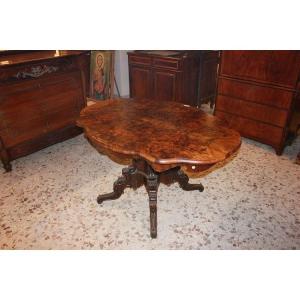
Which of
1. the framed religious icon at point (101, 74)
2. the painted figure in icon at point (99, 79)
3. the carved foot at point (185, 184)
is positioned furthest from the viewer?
the painted figure in icon at point (99, 79)

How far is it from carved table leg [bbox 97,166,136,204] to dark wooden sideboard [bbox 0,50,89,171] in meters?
1.32

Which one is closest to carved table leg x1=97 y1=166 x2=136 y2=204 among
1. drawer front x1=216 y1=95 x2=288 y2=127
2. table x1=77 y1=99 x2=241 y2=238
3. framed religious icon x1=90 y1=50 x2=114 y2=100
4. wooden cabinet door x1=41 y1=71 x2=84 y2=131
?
table x1=77 y1=99 x2=241 y2=238

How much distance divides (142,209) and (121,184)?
0.33 metres

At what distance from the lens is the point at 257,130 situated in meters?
3.52

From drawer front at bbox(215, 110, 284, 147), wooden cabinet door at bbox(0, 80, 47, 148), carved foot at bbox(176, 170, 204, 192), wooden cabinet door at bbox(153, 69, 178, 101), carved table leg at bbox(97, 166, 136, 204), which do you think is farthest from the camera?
wooden cabinet door at bbox(153, 69, 178, 101)

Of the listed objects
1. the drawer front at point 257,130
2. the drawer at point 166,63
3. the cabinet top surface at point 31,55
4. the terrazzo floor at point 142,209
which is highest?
the cabinet top surface at point 31,55

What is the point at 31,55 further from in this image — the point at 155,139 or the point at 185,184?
the point at 185,184

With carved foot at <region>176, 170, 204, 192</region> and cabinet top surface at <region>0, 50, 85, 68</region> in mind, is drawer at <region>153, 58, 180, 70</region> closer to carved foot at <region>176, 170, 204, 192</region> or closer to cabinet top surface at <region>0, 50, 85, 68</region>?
cabinet top surface at <region>0, 50, 85, 68</region>

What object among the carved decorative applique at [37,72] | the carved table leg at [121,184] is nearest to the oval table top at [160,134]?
the carved table leg at [121,184]

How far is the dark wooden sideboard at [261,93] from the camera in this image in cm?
303

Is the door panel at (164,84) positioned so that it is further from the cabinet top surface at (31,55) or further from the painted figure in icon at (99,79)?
the cabinet top surface at (31,55)

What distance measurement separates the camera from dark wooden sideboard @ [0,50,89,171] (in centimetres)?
288

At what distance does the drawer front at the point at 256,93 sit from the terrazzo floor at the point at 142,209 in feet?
2.37
